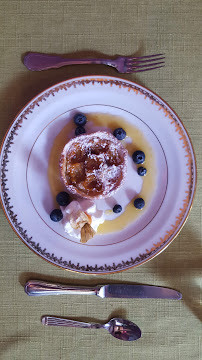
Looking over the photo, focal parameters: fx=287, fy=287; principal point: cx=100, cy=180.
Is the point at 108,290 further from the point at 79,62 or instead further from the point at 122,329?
the point at 79,62

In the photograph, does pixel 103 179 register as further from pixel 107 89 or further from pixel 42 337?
pixel 42 337

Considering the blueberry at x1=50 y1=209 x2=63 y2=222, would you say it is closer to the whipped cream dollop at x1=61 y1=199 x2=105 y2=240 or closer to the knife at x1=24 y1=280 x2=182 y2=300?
the whipped cream dollop at x1=61 y1=199 x2=105 y2=240

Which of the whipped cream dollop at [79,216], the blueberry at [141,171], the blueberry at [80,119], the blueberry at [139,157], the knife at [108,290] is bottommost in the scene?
the knife at [108,290]

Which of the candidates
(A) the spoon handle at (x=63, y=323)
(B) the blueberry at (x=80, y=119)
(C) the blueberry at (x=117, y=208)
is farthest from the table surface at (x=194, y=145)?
(C) the blueberry at (x=117, y=208)

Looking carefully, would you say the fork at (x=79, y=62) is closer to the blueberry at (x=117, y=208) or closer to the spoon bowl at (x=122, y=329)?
the blueberry at (x=117, y=208)

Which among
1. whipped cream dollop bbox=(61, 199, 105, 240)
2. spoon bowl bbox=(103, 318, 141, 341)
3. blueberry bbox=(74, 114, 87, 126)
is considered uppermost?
blueberry bbox=(74, 114, 87, 126)

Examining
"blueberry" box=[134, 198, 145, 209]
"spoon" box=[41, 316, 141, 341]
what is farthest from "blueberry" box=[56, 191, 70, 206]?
"spoon" box=[41, 316, 141, 341]

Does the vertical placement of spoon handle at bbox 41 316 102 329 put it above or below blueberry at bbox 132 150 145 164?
below
